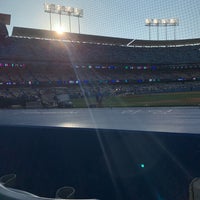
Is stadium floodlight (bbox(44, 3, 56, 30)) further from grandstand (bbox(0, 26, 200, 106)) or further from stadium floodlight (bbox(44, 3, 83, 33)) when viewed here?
grandstand (bbox(0, 26, 200, 106))

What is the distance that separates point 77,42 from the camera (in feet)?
173

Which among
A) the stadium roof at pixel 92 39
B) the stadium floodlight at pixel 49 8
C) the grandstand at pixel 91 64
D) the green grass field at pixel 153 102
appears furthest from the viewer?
the stadium floodlight at pixel 49 8

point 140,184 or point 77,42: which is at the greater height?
point 77,42

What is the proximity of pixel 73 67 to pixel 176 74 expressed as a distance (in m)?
29.8

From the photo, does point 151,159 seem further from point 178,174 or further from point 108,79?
point 108,79

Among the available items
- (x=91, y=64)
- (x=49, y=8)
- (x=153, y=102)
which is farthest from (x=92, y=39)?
(x=153, y=102)

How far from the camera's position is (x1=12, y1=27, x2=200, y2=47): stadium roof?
4441cm

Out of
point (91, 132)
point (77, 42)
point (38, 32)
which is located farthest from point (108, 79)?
point (91, 132)

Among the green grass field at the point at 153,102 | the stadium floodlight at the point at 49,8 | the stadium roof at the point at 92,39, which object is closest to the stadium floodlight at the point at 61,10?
the stadium floodlight at the point at 49,8

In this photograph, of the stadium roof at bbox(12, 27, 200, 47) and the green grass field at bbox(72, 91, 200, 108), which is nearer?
the green grass field at bbox(72, 91, 200, 108)

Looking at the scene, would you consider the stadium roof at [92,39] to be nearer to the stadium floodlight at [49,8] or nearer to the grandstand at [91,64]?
the grandstand at [91,64]

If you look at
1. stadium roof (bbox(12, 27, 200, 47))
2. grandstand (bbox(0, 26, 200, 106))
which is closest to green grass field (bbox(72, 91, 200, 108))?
grandstand (bbox(0, 26, 200, 106))

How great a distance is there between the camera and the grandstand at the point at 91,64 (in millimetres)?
40219

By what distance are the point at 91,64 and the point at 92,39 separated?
7.71m
